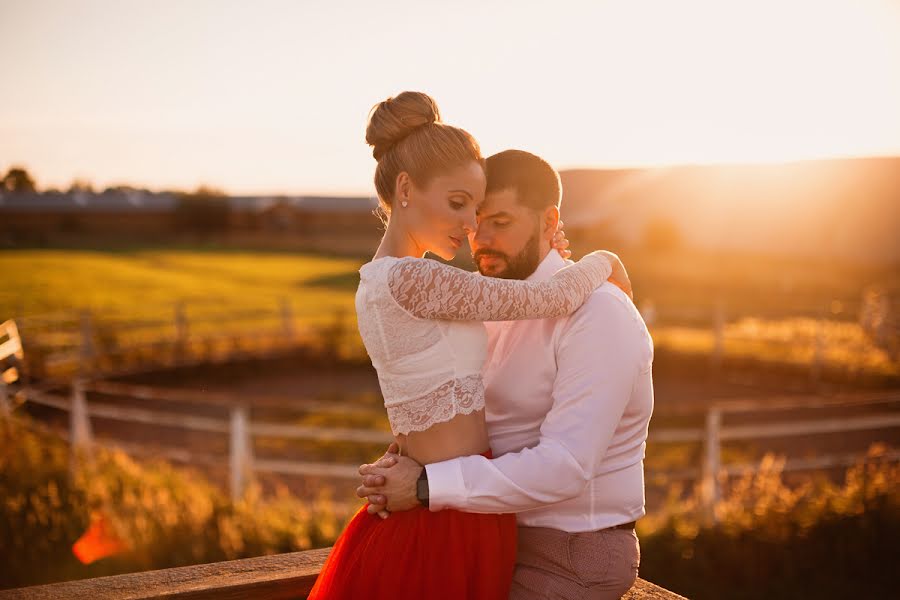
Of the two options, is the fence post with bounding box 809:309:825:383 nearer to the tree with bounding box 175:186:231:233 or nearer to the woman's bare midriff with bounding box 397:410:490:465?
the woman's bare midriff with bounding box 397:410:490:465

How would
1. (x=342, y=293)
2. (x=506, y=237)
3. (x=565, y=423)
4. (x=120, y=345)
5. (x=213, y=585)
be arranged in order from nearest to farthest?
(x=565, y=423) → (x=213, y=585) → (x=506, y=237) → (x=120, y=345) → (x=342, y=293)

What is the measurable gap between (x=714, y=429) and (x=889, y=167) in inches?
1419

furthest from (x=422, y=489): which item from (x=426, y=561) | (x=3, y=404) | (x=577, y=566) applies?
(x=3, y=404)

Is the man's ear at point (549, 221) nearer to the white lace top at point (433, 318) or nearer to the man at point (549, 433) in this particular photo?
the man at point (549, 433)

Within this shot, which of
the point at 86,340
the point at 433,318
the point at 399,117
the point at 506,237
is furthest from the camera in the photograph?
the point at 86,340

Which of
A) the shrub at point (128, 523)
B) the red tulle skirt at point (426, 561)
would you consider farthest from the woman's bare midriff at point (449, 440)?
the shrub at point (128, 523)

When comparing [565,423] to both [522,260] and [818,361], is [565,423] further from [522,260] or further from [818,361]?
[818,361]

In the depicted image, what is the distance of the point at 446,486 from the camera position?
2.10 meters

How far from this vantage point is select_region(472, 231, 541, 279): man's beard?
99.7 inches

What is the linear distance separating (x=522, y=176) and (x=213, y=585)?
63.3 inches

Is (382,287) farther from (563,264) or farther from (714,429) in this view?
(714,429)

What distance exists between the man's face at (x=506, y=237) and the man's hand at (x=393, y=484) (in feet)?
2.38

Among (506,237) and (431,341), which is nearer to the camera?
(431,341)

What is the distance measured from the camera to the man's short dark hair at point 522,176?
2.47 m
